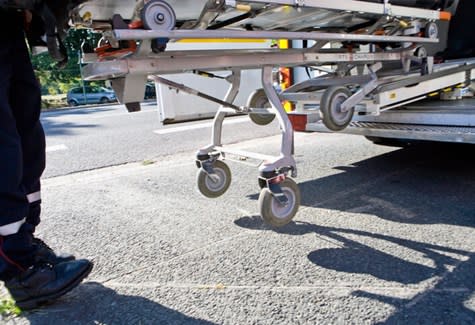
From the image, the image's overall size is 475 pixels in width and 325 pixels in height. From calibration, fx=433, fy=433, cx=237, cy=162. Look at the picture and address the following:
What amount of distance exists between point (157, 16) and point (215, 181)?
1.69 meters

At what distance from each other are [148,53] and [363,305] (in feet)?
5.82

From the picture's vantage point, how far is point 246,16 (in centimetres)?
310

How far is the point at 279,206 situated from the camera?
2.83 m

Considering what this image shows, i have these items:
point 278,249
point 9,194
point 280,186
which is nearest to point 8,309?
point 9,194

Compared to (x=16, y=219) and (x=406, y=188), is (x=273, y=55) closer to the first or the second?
(x=406, y=188)

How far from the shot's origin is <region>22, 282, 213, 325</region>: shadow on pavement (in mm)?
2082

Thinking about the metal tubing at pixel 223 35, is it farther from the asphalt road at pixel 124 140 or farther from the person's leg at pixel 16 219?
the asphalt road at pixel 124 140

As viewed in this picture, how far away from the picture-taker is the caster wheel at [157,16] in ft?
7.30

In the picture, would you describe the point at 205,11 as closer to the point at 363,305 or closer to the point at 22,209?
the point at 22,209

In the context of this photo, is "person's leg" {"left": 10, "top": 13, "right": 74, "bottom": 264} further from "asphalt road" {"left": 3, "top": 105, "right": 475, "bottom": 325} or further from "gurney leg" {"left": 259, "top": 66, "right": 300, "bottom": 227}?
"gurney leg" {"left": 259, "top": 66, "right": 300, "bottom": 227}

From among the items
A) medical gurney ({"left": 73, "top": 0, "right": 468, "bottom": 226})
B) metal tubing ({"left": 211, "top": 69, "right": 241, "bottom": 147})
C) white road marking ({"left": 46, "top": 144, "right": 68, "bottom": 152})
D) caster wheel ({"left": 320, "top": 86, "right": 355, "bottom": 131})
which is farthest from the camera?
white road marking ({"left": 46, "top": 144, "right": 68, "bottom": 152})

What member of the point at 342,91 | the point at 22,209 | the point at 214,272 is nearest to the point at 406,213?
the point at 342,91

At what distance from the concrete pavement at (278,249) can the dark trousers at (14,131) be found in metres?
0.35

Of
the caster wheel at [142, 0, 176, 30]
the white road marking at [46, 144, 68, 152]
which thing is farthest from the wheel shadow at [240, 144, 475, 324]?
the white road marking at [46, 144, 68, 152]
